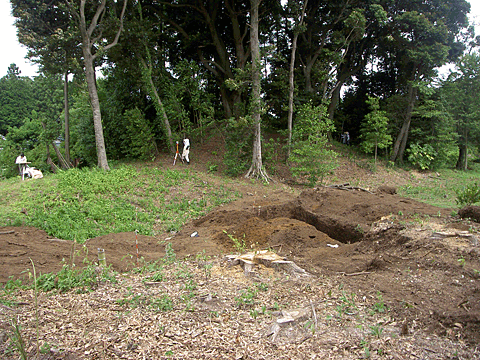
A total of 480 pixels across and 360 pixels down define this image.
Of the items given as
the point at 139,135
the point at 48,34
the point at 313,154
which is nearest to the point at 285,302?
the point at 313,154

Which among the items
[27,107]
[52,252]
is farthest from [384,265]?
[27,107]

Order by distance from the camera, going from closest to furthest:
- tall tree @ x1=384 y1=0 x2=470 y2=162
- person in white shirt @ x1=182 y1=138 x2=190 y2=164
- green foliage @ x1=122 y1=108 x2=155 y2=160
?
person in white shirt @ x1=182 y1=138 x2=190 y2=164, green foliage @ x1=122 y1=108 x2=155 y2=160, tall tree @ x1=384 y1=0 x2=470 y2=162

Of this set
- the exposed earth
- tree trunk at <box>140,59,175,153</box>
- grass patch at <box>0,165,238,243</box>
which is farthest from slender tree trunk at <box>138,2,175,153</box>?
the exposed earth

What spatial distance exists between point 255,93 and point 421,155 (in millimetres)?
13143

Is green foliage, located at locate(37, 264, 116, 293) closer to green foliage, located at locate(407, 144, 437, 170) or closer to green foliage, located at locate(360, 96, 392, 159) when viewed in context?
green foliage, located at locate(360, 96, 392, 159)

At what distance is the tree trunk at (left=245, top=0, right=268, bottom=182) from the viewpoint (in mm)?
15086

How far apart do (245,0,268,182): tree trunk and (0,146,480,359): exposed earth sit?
842 centimetres

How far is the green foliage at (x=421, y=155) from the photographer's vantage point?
72.0 ft

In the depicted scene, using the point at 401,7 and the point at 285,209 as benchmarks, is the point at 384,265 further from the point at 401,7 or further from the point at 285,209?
the point at 401,7

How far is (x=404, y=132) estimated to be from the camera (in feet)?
73.2

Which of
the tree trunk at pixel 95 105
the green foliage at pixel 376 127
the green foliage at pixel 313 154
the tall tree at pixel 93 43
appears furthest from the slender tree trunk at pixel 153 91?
the green foliage at pixel 376 127

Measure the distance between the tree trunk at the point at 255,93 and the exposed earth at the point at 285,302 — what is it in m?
8.42

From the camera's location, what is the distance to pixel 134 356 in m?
3.26

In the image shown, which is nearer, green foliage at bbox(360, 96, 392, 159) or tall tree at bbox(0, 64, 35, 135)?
green foliage at bbox(360, 96, 392, 159)
